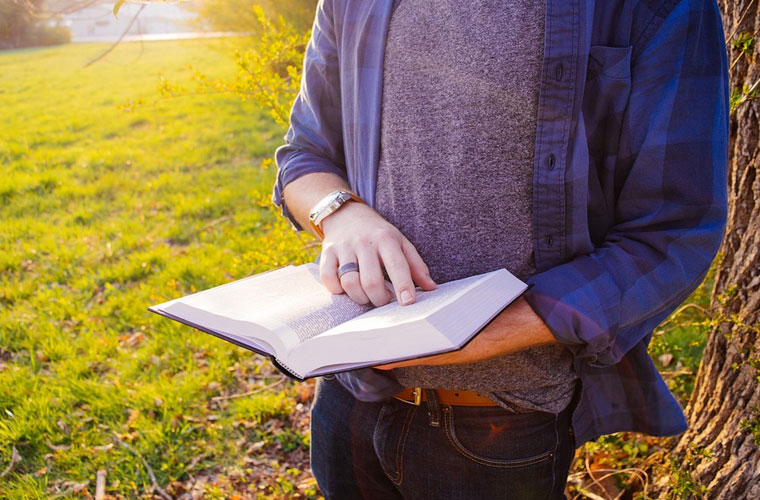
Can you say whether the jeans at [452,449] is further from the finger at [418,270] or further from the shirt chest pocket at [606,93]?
the shirt chest pocket at [606,93]

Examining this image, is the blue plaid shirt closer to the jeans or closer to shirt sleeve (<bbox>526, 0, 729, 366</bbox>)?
shirt sleeve (<bbox>526, 0, 729, 366</bbox>)

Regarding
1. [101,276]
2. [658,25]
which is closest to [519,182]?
[658,25]

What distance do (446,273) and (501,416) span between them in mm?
339

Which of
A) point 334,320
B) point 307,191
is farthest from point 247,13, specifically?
point 334,320

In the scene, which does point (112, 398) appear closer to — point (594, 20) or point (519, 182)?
point (519, 182)

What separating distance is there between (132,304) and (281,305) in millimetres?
3421

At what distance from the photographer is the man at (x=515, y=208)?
0.96 meters

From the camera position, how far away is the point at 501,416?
117 cm

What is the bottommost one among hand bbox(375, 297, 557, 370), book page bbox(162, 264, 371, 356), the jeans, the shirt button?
the jeans

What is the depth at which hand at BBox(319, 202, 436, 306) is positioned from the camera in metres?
0.98

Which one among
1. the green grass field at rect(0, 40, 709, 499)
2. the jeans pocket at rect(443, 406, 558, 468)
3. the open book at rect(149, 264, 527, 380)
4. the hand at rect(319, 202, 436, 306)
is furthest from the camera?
the green grass field at rect(0, 40, 709, 499)

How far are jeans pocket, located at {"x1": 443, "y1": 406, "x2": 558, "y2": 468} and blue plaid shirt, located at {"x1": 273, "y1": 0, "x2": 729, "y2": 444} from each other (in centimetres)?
17

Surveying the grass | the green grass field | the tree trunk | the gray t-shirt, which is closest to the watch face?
the gray t-shirt

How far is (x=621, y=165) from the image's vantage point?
1.05 m
